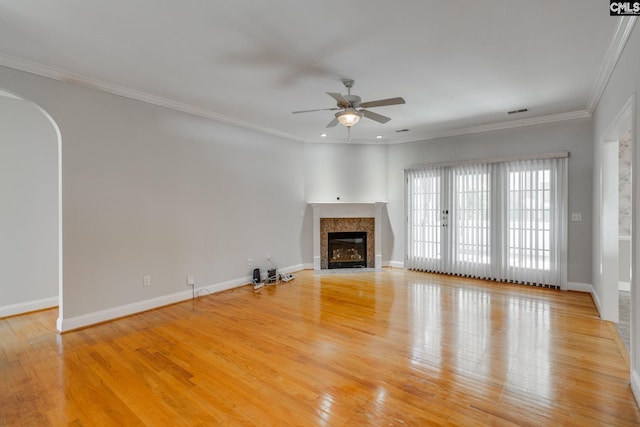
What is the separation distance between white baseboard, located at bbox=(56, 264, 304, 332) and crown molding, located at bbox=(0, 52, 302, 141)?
8.81 ft

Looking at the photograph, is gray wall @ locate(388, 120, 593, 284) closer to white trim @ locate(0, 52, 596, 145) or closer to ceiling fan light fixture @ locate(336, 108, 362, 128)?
white trim @ locate(0, 52, 596, 145)

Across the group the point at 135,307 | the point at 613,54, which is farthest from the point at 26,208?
the point at 613,54

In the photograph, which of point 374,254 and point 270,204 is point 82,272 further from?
point 374,254

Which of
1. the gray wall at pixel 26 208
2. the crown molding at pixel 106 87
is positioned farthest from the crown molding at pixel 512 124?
the gray wall at pixel 26 208

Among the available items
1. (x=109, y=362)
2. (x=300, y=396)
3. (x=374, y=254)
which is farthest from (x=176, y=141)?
(x=374, y=254)

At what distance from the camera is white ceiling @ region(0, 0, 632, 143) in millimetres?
2248

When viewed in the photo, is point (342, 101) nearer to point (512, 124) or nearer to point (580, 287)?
point (512, 124)

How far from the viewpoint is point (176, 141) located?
14.3ft

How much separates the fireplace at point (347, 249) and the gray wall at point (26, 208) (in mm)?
4712

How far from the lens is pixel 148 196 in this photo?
405 cm

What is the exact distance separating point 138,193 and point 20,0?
2.24m

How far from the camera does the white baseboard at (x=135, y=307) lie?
339 centimetres

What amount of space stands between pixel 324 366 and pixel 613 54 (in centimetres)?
398

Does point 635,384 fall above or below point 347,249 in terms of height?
below
